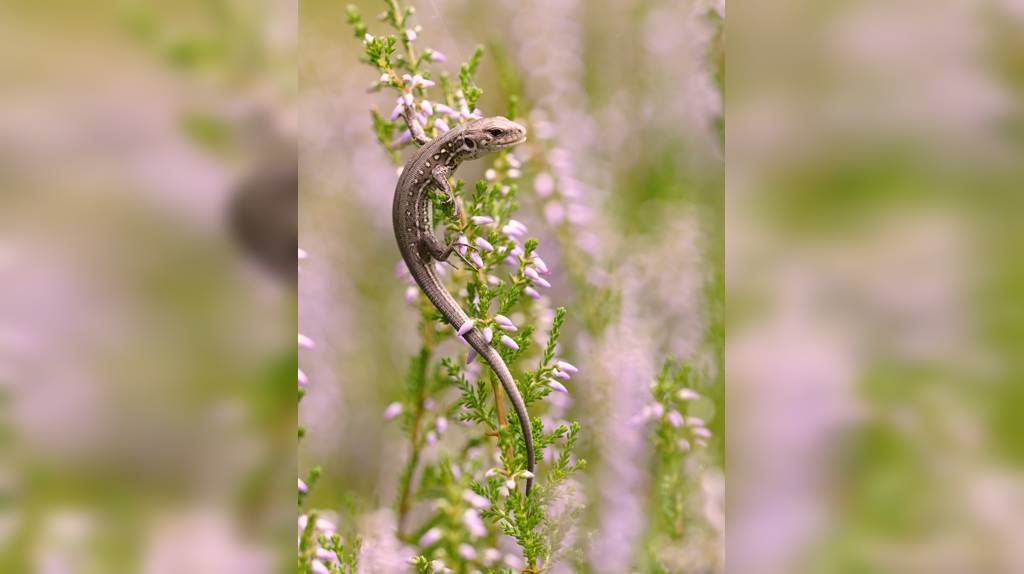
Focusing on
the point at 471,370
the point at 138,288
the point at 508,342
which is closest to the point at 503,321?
the point at 508,342

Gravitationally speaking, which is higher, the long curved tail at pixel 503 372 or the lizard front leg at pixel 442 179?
the lizard front leg at pixel 442 179

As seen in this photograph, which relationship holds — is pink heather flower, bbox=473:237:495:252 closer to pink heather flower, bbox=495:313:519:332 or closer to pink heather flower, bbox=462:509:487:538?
pink heather flower, bbox=495:313:519:332

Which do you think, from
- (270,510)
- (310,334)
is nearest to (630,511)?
(310,334)

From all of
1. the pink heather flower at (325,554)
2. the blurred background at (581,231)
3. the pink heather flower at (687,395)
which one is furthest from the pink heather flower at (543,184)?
the pink heather flower at (325,554)

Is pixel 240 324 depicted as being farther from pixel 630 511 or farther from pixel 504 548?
pixel 630 511

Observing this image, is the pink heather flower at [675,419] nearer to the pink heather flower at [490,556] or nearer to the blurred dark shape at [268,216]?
the pink heather flower at [490,556]

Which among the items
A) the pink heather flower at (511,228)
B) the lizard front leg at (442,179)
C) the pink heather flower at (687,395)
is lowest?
the pink heather flower at (687,395)

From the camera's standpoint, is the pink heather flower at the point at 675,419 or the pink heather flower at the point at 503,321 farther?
the pink heather flower at the point at 675,419

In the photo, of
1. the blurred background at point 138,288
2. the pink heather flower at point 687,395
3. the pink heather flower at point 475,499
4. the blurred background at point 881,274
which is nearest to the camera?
the blurred background at point 138,288
